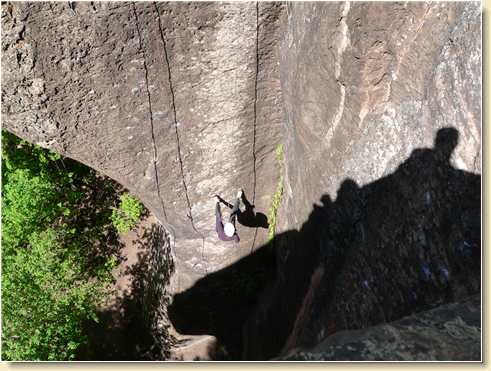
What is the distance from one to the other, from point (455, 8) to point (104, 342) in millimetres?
7563

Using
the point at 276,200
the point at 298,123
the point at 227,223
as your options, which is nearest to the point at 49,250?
the point at 227,223

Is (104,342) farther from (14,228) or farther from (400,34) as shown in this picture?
(400,34)

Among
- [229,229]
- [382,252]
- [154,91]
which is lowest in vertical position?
[382,252]

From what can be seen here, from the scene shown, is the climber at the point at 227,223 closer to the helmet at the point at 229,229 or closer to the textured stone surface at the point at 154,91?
the helmet at the point at 229,229

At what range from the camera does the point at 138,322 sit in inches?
305

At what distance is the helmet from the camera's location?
4.92 m

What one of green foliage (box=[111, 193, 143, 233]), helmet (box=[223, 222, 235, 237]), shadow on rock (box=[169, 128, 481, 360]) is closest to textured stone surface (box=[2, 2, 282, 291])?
helmet (box=[223, 222, 235, 237])

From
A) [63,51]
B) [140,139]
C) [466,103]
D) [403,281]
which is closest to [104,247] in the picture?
[140,139]

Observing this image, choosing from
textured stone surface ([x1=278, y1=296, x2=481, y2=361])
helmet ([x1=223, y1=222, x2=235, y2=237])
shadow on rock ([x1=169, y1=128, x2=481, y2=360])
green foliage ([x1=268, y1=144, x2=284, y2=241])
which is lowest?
textured stone surface ([x1=278, y1=296, x2=481, y2=361])

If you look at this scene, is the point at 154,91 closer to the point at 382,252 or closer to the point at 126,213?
the point at 382,252

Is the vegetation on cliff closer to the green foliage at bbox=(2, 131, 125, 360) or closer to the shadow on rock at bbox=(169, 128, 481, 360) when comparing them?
the green foliage at bbox=(2, 131, 125, 360)

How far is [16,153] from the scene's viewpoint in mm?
6465

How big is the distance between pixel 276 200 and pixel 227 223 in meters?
0.68

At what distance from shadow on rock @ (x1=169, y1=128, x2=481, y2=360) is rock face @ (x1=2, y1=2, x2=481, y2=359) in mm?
12
